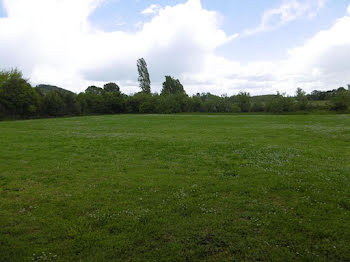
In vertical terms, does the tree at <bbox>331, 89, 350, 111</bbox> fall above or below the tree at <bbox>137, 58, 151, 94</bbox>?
below

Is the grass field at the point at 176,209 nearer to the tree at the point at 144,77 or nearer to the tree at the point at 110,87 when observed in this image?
the tree at the point at 144,77

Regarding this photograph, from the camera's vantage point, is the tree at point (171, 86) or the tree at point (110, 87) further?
the tree at point (110, 87)

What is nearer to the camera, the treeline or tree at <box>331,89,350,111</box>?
the treeline

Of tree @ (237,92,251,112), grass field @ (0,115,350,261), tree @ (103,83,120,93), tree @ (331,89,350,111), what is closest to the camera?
grass field @ (0,115,350,261)

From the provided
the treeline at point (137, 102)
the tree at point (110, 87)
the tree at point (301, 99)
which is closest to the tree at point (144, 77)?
the treeline at point (137, 102)

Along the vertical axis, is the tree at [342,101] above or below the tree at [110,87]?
below

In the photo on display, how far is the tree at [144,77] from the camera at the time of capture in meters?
131

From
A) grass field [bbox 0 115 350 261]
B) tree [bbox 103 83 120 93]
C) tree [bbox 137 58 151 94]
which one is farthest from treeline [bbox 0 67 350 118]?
grass field [bbox 0 115 350 261]

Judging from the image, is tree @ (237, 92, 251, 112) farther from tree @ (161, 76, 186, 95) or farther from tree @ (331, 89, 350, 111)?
tree @ (161, 76, 186, 95)

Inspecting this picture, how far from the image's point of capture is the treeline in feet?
279

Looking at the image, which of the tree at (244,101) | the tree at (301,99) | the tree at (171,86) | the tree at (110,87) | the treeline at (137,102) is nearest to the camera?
the treeline at (137,102)

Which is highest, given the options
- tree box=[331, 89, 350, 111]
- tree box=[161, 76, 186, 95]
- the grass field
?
tree box=[161, 76, 186, 95]

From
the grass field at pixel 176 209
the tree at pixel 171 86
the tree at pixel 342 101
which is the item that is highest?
the tree at pixel 171 86

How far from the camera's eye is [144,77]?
136375 millimetres
